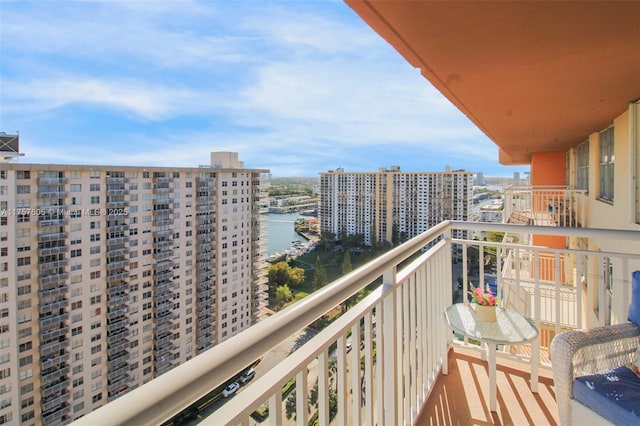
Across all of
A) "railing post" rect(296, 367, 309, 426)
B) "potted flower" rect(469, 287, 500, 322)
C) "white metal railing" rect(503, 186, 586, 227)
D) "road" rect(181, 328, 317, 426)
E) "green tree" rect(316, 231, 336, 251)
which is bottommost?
"green tree" rect(316, 231, 336, 251)

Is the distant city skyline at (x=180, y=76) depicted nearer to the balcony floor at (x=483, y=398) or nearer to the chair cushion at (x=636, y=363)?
the chair cushion at (x=636, y=363)

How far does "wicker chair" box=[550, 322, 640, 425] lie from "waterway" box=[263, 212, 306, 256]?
45.0ft

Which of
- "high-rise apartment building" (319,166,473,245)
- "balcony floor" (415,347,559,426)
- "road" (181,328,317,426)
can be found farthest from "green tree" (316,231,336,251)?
"road" (181,328,317,426)

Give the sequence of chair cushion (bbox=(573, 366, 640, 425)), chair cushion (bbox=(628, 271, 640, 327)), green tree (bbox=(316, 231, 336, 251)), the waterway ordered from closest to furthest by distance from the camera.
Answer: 1. chair cushion (bbox=(573, 366, 640, 425))
2. chair cushion (bbox=(628, 271, 640, 327))
3. the waterway
4. green tree (bbox=(316, 231, 336, 251))

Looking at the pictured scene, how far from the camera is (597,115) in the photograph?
13.0 feet

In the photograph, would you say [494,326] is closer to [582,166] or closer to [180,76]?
[582,166]

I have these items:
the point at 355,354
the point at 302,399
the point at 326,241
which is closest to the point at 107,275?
the point at 355,354

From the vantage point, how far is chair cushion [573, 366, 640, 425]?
4.09 feet

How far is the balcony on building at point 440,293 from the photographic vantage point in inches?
24.6

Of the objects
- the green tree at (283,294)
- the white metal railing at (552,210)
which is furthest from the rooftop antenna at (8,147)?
the white metal railing at (552,210)

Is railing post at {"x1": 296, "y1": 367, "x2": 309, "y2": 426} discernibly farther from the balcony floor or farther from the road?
the balcony floor

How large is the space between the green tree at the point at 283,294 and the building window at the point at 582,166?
33.5ft

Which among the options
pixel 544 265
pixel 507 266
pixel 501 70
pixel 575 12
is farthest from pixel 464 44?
pixel 544 265

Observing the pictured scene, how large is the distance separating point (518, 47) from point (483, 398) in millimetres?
2102
